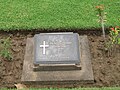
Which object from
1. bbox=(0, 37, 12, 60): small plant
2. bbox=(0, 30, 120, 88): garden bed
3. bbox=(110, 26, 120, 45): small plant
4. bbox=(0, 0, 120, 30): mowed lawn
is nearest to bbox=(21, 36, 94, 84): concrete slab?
bbox=(0, 30, 120, 88): garden bed

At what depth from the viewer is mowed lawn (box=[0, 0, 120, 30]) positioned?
5.66m

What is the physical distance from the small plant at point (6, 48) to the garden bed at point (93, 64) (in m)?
0.07

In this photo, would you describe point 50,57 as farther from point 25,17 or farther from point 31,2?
point 31,2

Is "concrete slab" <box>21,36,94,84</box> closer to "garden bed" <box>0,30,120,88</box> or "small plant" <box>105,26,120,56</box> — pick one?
"garden bed" <box>0,30,120,88</box>

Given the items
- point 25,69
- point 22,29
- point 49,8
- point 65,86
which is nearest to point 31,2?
point 49,8

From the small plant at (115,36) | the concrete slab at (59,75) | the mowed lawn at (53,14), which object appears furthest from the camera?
the mowed lawn at (53,14)

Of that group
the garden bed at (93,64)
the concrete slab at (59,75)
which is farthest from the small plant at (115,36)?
the concrete slab at (59,75)

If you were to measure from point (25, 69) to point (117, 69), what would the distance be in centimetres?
148

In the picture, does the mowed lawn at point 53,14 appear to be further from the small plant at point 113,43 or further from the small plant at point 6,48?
the small plant at point 113,43

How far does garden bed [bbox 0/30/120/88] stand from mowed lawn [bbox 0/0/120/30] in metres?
0.24

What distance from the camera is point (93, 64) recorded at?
4988 mm

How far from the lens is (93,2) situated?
6.26 m

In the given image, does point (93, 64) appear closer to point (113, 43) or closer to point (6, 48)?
point (113, 43)

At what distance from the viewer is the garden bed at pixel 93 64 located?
4.73 metres
